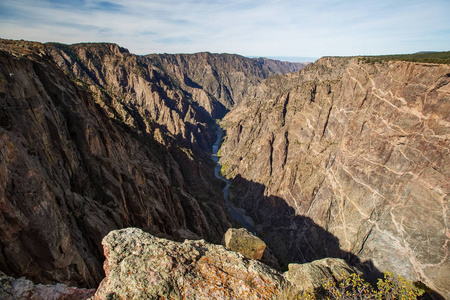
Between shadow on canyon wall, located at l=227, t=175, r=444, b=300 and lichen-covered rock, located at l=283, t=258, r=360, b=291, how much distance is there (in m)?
42.4

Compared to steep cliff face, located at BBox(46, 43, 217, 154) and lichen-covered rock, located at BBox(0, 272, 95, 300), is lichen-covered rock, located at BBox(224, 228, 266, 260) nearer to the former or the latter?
lichen-covered rock, located at BBox(0, 272, 95, 300)

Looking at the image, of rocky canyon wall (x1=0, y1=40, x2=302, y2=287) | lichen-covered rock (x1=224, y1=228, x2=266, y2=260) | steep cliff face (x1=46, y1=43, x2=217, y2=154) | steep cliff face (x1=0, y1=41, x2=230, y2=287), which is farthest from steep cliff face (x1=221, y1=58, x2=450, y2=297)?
steep cliff face (x1=46, y1=43, x2=217, y2=154)

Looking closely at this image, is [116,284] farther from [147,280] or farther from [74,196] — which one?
[74,196]

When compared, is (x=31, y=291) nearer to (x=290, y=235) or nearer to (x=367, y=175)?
(x=367, y=175)

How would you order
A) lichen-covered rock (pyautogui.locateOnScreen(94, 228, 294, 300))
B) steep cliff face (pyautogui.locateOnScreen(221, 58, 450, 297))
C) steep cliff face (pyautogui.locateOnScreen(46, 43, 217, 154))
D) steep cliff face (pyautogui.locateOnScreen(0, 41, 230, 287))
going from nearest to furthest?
1. lichen-covered rock (pyautogui.locateOnScreen(94, 228, 294, 300))
2. steep cliff face (pyautogui.locateOnScreen(0, 41, 230, 287))
3. steep cliff face (pyautogui.locateOnScreen(221, 58, 450, 297))
4. steep cliff face (pyautogui.locateOnScreen(46, 43, 217, 154))

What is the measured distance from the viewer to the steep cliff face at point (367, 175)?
142 ft

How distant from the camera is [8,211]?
12.3 meters

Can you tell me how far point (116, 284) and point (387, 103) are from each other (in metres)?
65.5

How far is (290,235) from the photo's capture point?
7250cm

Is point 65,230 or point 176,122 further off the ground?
point 65,230

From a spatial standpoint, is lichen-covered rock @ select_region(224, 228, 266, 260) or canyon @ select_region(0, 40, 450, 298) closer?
lichen-covered rock @ select_region(224, 228, 266, 260)

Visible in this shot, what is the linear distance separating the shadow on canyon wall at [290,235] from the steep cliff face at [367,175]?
0.31 m

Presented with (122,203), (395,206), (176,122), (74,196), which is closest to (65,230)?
(74,196)

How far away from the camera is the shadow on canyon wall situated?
54.3 m
